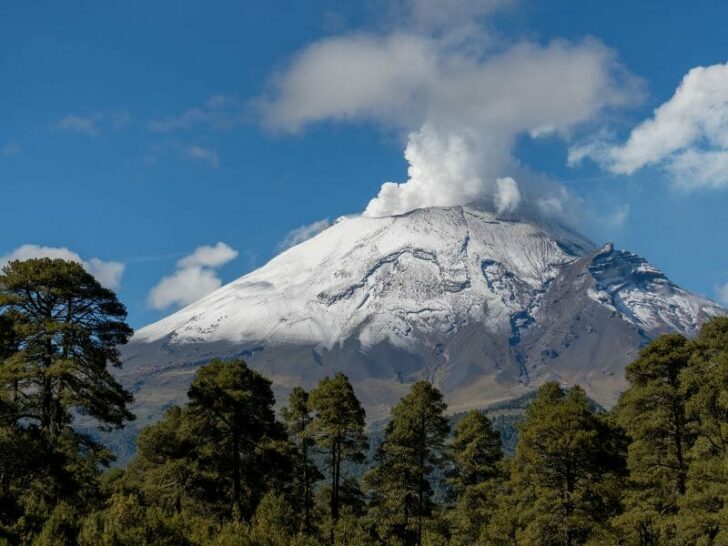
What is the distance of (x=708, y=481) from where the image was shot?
38562 millimetres

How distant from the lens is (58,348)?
33344 mm

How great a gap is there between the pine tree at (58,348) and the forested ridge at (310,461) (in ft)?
0.22

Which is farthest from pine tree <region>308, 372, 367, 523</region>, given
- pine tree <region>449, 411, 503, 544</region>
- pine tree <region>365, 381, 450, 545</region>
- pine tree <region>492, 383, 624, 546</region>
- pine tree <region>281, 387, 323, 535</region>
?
pine tree <region>449, 411, 503, 544</region>

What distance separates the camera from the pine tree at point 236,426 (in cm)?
4659

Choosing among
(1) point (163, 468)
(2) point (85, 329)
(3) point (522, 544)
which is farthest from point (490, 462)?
(2) point (85, 329)

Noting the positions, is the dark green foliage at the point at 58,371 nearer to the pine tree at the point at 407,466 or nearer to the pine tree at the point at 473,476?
the pine tree at the point at 407,466

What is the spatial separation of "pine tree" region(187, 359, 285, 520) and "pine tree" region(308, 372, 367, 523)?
10.8 feet

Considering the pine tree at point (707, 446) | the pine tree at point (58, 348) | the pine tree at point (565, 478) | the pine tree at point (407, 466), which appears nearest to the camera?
the pine tree at point (58, 348)

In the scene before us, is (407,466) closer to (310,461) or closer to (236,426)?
(310,461)

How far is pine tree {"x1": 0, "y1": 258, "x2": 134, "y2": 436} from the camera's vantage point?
3238 centimetres

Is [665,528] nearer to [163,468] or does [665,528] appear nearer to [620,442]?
[620,442]

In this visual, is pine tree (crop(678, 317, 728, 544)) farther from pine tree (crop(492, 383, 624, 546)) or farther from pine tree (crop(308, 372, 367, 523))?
pine tree (crop(308, 372, 367, 523))

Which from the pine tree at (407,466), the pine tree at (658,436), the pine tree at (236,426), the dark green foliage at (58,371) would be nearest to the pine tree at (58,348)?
the dark green foliage at (58,371)

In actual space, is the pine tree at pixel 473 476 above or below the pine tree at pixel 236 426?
below
